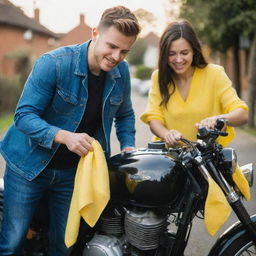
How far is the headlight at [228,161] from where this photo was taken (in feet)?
7.98

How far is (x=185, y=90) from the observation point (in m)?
3.14

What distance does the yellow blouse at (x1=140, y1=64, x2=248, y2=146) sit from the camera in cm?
304

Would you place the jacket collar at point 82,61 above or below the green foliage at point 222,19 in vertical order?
below

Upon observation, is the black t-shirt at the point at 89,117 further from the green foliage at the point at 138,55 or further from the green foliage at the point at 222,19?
the green foliage at the point at 138,55

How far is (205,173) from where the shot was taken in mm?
2395

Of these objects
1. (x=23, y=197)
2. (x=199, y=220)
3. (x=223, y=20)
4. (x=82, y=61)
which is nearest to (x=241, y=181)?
(x=82, y=61)

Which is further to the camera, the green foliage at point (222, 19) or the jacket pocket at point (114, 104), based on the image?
the green foliage at point (222, 19)

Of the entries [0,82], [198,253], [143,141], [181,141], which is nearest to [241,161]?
[143,141]

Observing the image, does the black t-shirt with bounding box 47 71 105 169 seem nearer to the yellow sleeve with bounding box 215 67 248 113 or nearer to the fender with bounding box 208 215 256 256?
the yellow sleeve with bounding box 215 67 248 113

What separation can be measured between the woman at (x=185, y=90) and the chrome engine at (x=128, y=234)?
64cm

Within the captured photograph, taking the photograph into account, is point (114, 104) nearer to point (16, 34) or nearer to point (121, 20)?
point (121, 20)

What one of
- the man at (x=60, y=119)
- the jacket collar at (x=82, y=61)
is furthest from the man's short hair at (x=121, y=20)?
the jacket collar at (x=82, y=61)

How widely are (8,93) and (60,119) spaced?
14775mm

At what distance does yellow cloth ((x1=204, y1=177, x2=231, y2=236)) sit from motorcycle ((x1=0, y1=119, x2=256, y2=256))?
76 millimetres
